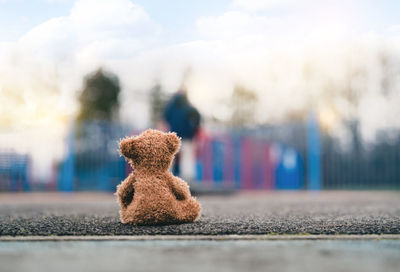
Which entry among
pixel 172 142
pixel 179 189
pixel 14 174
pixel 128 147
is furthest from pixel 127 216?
→ pixel 14 174

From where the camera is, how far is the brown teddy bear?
5.54m

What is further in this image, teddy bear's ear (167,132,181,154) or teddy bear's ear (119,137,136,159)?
teddy bear's ear (167,132,181,154)

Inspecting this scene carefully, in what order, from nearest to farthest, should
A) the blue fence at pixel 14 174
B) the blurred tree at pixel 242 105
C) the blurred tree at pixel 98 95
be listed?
the blue fence at pixel 14 174, the blurred tree at pixel 242 105, the blurred tree at pixel 98 95

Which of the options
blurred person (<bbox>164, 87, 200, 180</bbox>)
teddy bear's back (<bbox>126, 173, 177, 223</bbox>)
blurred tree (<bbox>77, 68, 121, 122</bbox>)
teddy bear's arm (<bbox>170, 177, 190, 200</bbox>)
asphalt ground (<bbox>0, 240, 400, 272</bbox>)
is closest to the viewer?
asphalt ground (<bbox>0, 240, 400, 272</bbox>)

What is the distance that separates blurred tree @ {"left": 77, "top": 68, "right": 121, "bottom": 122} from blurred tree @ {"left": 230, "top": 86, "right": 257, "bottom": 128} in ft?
23.3

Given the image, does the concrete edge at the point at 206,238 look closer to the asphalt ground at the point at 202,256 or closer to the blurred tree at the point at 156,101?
the asphalt ground at the point at 202,256

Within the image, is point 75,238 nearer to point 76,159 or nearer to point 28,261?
point 28,261

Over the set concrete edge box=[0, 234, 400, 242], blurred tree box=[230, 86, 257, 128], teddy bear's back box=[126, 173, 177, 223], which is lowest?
concrete edge box=[0, 234, 400, 242]

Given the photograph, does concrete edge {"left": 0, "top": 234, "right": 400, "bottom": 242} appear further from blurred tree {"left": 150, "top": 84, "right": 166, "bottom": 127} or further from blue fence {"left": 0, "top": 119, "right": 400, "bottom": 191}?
blurred tree {"left": 150, "top": 84, "right": 166, "bottom": 127}

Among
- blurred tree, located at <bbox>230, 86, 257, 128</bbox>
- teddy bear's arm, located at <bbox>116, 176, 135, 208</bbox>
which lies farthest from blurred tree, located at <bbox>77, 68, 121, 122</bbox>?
teddy bear's arm, located at <bbox>116, 176, 135, 208</bbox>

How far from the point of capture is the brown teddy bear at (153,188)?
218 inches

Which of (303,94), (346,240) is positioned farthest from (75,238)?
(303,94)

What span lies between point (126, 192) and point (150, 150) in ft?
1.80

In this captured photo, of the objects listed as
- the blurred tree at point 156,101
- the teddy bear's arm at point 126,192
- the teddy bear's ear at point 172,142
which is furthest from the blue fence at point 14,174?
the blurred tree at point 156,101
